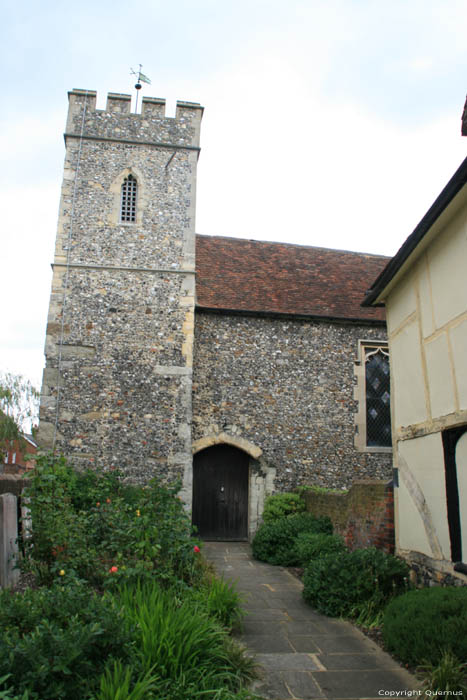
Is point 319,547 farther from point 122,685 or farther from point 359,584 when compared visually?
point 122,685

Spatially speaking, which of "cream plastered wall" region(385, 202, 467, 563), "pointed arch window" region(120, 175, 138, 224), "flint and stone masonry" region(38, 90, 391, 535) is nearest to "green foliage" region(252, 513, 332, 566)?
"flint and stone masonry" region(38, 90, 391, 535)

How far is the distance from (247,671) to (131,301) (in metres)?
8.57

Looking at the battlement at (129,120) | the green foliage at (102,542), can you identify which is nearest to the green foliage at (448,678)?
the green foliage at (102,542)

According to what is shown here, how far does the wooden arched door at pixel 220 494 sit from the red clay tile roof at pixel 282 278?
11.8 feet

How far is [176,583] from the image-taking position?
520 centimetres

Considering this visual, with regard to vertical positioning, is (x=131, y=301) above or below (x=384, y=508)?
above

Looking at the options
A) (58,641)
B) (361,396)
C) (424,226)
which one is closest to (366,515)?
(424,226)

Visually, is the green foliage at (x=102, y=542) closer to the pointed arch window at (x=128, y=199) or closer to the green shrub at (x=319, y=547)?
the green shrub at (x=319, y=547)

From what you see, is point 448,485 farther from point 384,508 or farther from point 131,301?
point 131,301

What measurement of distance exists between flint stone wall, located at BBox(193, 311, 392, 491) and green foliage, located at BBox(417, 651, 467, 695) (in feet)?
25.4

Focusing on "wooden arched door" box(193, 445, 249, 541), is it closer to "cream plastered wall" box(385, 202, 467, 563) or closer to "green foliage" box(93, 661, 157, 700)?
"cream plastered wall" box(385, 202, 467, 563)

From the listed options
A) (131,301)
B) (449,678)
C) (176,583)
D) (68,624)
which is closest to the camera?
(68,624)

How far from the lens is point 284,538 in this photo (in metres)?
9.38

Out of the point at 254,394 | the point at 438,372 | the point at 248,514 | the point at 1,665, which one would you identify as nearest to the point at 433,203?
the point at 438,372
